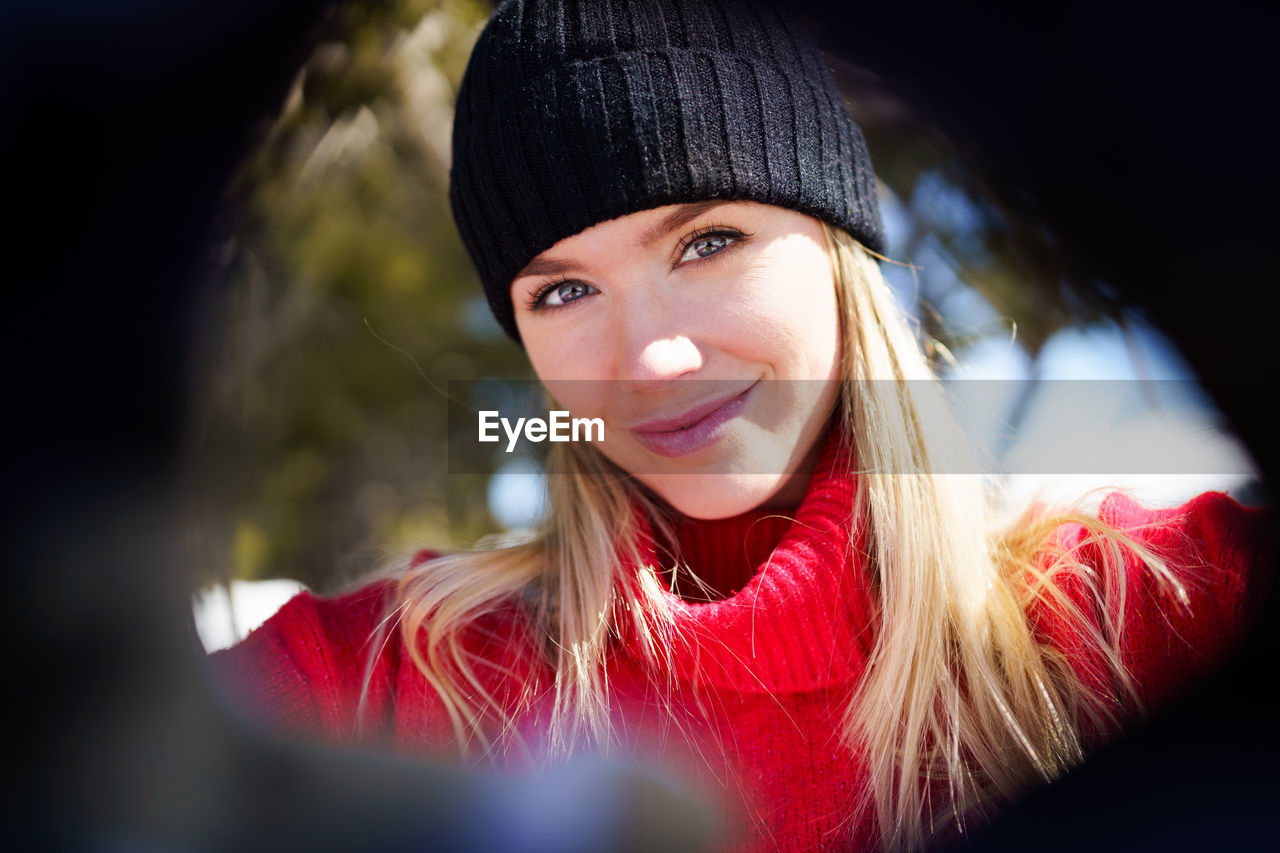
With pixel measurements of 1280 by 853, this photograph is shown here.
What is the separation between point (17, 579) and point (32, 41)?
35cm

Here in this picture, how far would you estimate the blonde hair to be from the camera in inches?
33.4

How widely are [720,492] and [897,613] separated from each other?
0.25 meters

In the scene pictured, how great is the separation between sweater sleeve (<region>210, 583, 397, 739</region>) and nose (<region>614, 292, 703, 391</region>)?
1.72 ft

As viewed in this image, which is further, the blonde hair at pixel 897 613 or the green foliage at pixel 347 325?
the green foliage at pixel 347 325

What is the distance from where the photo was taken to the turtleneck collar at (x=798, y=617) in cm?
90

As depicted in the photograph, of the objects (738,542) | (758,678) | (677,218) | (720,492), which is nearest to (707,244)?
(677,218)

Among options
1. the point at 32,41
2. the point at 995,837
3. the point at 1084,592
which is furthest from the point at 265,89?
the point at 1084,592

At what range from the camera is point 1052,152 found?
1.91ft

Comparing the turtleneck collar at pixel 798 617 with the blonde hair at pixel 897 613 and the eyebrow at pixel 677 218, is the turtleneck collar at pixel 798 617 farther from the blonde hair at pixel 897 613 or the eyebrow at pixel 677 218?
the eyebrow at pixel 677 218

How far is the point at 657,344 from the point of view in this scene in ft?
2.92

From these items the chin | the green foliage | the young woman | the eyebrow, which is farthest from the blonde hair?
the green foliage
